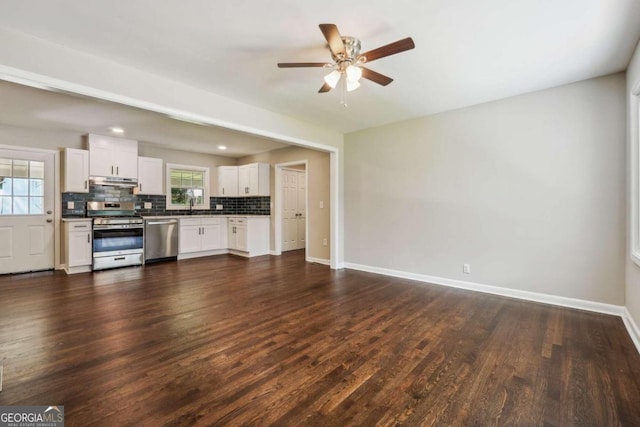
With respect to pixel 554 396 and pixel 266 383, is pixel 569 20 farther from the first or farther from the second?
pixel 266 383

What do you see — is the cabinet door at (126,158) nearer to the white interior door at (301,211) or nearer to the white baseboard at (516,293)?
the white interior door at (301,211)

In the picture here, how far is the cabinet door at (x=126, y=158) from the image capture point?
5.41m

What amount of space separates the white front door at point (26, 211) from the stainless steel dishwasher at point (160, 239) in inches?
57.4

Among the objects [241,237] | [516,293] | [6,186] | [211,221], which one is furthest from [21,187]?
[516,293]

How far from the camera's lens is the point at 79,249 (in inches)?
192

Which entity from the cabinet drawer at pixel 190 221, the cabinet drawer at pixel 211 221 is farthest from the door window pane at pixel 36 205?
the cabinet drawer at pixel 211 221

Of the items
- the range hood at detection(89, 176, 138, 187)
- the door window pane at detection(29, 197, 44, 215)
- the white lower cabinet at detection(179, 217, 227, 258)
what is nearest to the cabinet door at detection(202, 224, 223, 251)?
the white lower cabinet at detection(179, 217, 227, 258)

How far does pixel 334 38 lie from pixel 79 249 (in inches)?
212

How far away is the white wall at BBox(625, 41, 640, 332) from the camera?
96.4 inches

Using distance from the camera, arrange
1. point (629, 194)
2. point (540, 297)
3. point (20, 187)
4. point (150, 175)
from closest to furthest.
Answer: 1. point (629, 194)
2. point (540, 297)
3. point (20, 187)
4. point (150, 175)

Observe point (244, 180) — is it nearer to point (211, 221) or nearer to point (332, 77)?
point (211, 221)

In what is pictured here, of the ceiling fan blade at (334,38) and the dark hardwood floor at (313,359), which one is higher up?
the ceiling fan blade at (334,38)

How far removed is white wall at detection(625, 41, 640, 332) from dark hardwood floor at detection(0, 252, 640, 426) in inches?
10.0

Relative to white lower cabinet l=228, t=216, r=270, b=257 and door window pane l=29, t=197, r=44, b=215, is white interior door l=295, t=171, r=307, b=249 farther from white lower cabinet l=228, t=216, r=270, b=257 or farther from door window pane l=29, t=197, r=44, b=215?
door window pane l=29, t=197, r=44, b=215
